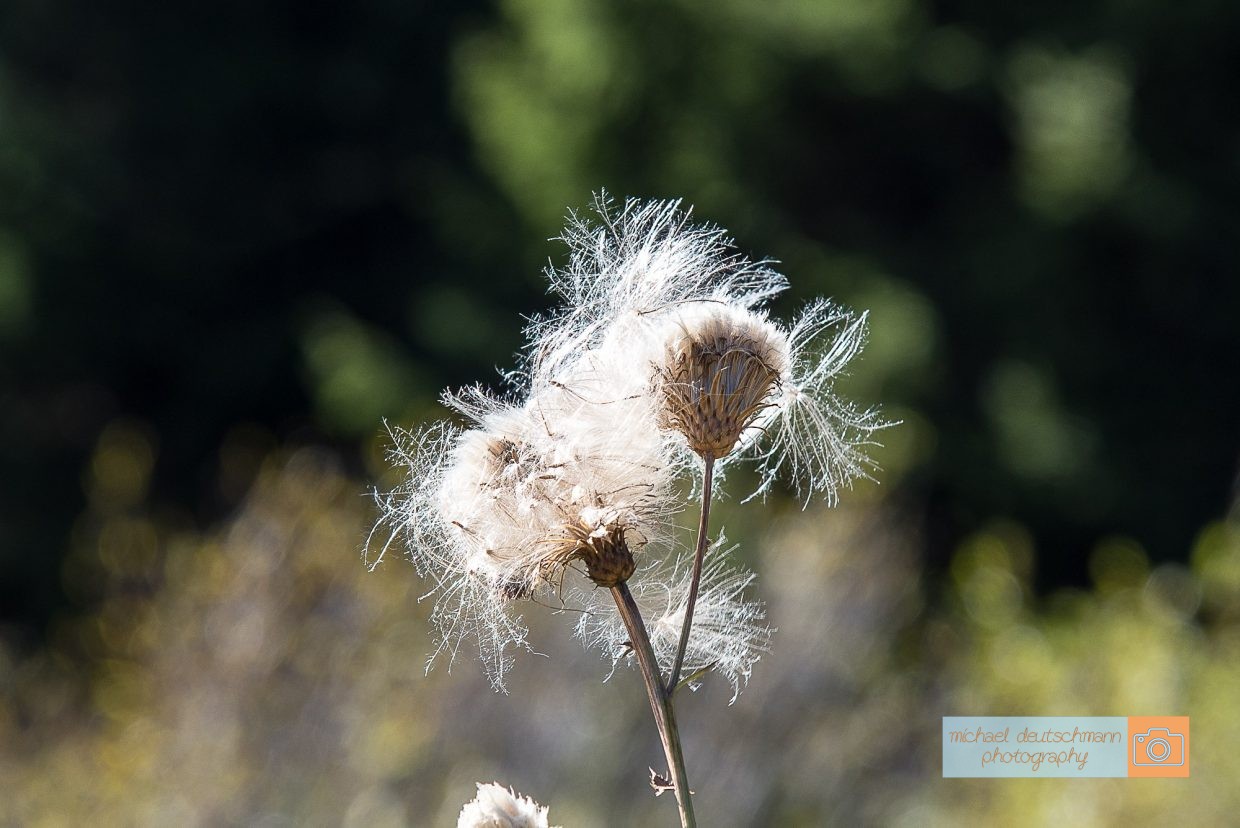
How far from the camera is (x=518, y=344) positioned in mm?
6711

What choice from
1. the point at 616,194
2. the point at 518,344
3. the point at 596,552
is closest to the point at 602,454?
the point at 596,552

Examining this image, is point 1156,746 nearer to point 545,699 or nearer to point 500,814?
point 500,814

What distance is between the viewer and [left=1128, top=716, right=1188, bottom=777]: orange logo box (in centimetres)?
154

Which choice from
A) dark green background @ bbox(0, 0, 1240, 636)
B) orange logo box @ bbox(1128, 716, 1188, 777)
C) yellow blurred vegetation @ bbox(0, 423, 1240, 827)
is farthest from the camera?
dark green background @ bbox(0, 0, 1240, 636)

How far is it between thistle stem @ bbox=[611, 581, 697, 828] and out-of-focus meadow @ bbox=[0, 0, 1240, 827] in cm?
262

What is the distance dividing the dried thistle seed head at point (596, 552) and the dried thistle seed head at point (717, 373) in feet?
0.23

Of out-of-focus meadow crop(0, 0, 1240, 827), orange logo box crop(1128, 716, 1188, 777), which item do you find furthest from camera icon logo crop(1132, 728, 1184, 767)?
out-of-focus meadow crop(0, 0, 1240, 827)

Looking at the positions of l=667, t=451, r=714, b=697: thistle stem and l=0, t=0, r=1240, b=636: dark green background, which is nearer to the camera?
l=667, t=451, r=714, b=697: thistle stem

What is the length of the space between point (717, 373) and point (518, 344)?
6004 millimetres

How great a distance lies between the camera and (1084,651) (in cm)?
417

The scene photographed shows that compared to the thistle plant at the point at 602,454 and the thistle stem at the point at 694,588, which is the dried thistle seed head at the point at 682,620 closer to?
the thistle plant at the point at 602,454

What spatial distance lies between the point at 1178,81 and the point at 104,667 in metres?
6.61

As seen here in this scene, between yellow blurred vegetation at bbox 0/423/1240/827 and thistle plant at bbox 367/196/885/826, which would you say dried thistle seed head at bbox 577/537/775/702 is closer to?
thistle plant at bbox 367/196/885/826

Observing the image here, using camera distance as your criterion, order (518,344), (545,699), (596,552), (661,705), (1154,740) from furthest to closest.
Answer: (518,344) < (545,699) < (1154,740) < (596,552) < (661,705)
